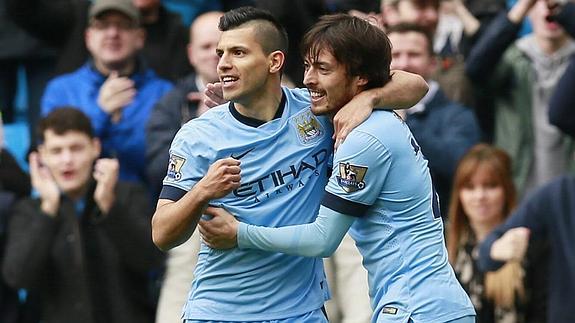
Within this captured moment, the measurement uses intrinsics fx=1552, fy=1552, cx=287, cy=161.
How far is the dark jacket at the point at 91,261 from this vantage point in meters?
9.03

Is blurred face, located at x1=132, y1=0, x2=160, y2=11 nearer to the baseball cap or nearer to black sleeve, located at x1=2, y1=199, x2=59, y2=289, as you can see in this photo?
the baseball cap

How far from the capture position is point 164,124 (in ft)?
30.5

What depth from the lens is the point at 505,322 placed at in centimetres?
862

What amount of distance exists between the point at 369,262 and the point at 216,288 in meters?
0.64

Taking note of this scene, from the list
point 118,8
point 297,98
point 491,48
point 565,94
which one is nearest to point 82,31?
point 118,8

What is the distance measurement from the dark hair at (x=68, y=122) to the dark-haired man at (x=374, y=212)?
3.23 m

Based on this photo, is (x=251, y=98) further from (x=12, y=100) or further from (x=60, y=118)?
(x=12, y=100)

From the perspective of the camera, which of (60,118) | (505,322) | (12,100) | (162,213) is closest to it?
(162,213)

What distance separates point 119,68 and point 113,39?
0.62 feet

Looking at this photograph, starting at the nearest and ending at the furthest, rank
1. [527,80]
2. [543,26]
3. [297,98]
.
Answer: [297,98]
[543,26]
[527,80]

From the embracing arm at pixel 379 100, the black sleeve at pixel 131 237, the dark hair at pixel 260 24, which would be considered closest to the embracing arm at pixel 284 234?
the embracing arm at pixel 379 100

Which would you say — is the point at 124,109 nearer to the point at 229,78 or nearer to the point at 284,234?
the point at 229,78

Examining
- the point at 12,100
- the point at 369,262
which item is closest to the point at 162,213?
the point at 369,262

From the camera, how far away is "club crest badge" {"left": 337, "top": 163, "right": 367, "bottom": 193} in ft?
19.7
